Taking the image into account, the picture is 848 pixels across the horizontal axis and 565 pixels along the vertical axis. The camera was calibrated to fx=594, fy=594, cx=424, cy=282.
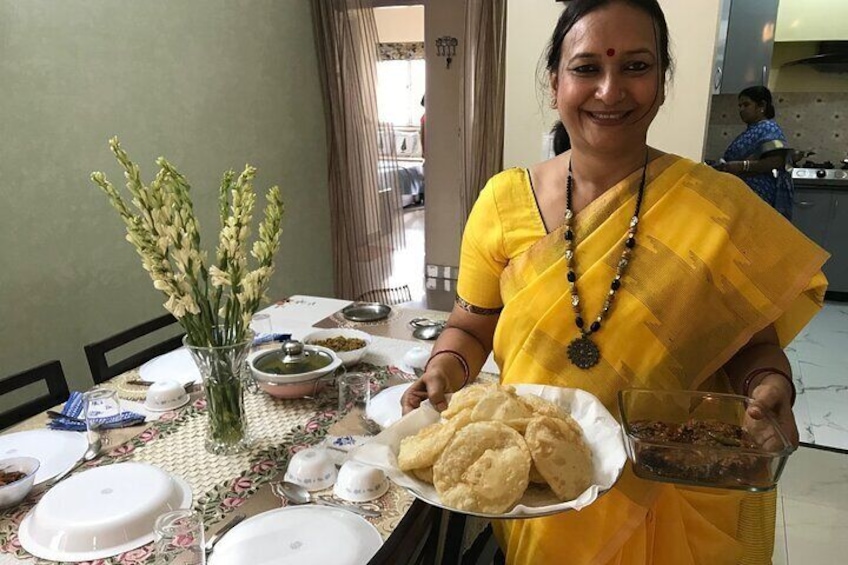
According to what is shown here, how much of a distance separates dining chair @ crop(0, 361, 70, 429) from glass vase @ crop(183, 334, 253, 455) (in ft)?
1.69

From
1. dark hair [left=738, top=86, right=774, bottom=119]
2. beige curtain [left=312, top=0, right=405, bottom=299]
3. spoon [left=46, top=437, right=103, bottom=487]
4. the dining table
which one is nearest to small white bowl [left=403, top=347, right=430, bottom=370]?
the dining table

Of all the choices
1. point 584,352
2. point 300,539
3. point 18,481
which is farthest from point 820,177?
point 18,481

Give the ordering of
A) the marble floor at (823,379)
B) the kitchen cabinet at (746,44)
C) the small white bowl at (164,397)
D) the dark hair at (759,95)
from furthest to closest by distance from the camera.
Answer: the kitchen cabinet at (746,44) < the dark hair at (759,95) < the marble floor at (823,379) < the small white bowl at (164,397)

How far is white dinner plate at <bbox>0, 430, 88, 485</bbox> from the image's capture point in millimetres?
1118

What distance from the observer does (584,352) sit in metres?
0.95

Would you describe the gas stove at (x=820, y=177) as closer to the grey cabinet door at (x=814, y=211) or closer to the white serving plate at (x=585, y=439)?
the grey cabinet door at (x=814, y=211)

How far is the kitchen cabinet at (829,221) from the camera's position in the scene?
427cm

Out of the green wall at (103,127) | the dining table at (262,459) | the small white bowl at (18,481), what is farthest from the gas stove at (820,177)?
the small white bowl at (18,481)

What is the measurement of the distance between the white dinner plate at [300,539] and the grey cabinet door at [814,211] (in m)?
4.48

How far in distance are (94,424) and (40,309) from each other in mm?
1281

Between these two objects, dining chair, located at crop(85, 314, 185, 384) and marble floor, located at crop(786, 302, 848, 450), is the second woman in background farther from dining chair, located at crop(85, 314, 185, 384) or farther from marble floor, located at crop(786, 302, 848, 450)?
dining chair, located at crop(85, 314, 185, 384)

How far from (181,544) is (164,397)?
1.88 ft

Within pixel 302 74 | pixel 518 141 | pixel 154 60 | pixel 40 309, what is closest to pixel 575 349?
pixel 518 141

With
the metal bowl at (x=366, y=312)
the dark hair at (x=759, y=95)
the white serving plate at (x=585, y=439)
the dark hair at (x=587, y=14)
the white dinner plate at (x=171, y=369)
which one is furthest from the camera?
the dark hair at (x=759, y=95)
